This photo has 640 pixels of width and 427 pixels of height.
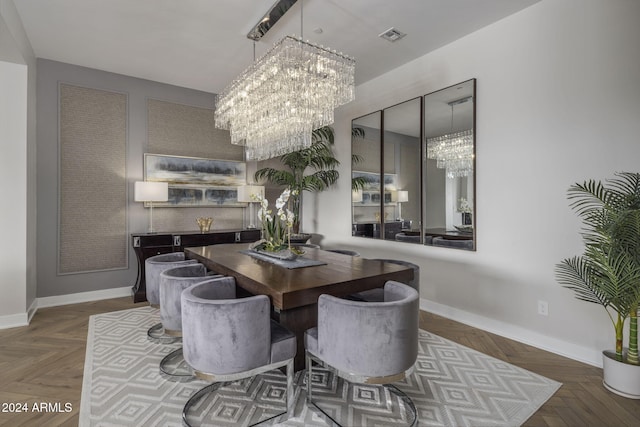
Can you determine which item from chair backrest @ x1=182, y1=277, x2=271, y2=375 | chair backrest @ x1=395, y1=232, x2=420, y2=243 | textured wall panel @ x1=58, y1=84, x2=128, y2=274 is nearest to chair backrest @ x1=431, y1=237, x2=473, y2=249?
chair backrest @ x1=395, y1=232, x2=420, y2=243

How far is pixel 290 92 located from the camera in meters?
2.92

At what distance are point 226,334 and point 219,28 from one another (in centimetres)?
299

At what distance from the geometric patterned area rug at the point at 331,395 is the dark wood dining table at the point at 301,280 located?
0.39m

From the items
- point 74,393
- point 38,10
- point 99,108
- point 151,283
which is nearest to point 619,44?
point 151,283

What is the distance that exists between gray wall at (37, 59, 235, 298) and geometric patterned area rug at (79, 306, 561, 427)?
1980mm

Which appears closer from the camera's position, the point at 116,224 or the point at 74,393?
the point at 74,393

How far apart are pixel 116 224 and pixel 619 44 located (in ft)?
18.4

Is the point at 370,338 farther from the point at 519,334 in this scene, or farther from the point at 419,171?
the point at 419,171

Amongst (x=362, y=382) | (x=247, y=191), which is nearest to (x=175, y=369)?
(x=362, y=382)

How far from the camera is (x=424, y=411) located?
1.97 meters

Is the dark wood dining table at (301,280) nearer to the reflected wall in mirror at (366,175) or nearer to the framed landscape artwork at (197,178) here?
the reflected wall in mirror at (366,175)

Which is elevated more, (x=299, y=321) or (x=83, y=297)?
(x=299, y=321)

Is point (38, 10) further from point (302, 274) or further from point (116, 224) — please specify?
point (302, 274)

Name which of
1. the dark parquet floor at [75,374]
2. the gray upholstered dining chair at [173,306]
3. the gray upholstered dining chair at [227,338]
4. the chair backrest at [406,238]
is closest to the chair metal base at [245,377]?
the gray upholstered dining chair at [227,338]
